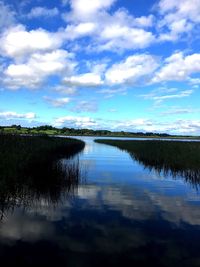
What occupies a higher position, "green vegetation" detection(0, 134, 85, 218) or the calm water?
"green vegetation" detection(0, 134, 85, 218)

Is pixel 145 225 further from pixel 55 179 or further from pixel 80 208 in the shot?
pixel 55 179

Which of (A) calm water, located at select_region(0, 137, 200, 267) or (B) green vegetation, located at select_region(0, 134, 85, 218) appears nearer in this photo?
(A) calm water, located at select_region(0, 137, 200, 267)

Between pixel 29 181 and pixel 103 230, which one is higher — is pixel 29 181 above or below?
above

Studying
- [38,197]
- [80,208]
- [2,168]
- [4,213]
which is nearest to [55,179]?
[2,168]

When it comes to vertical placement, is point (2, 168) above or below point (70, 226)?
above

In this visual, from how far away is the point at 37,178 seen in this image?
17.6 metres

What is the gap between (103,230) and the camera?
981cm

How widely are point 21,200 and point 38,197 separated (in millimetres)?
978

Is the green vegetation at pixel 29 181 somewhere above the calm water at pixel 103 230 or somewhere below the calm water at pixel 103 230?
above

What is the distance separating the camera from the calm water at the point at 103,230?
7.73 m

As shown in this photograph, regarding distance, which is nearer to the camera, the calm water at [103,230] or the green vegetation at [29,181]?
the calm water at [103,230]

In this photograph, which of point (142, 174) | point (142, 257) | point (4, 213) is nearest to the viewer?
point (142, 257)

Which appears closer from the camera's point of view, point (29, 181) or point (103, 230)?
point (103, 230)

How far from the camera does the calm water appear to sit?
7.73m
